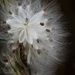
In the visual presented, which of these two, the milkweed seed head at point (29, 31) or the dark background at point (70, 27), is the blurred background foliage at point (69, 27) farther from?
the milkweed seed head at point (29, 31)

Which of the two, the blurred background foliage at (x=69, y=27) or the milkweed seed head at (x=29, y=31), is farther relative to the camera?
the blurred background foliage at (x=69, y=27)

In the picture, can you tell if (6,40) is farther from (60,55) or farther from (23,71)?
(60,55)

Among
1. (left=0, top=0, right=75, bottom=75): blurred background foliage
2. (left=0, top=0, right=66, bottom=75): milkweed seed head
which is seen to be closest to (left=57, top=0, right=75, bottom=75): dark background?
(left=0, top=0, right=75, bottom=75): blurred background foliage

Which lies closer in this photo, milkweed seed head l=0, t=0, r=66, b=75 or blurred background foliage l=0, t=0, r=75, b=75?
milkweed seed head l=0, t=0, r=66, b=75

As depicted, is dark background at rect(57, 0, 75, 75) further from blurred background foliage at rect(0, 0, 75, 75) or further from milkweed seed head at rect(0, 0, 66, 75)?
milkweed seed head at rect(0, 0, 66, 75)

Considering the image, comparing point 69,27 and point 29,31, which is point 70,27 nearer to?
point 69,27

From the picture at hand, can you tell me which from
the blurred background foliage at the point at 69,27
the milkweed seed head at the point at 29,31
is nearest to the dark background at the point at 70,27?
the blurred background foliage at the point at 69,27

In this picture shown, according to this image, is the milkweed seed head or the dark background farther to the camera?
the dark background

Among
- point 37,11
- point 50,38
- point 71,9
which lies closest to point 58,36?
point 50,38

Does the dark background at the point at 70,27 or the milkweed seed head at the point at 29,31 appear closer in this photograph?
the milkweed seed head at the point at 29,31
